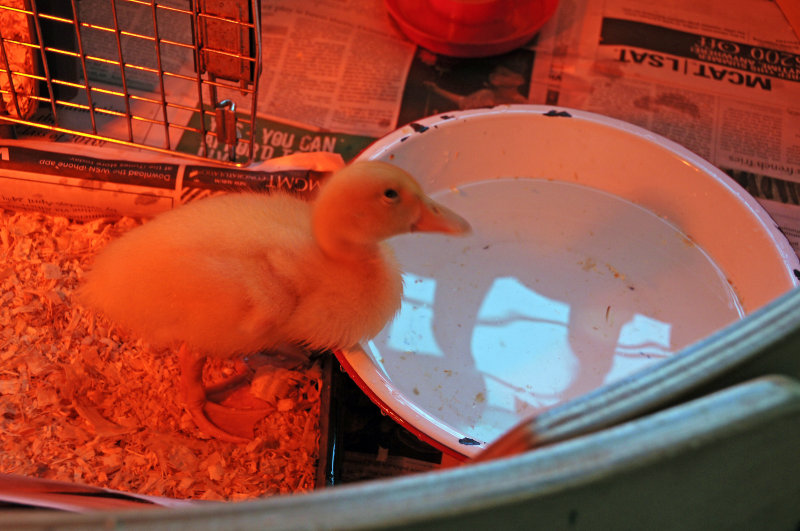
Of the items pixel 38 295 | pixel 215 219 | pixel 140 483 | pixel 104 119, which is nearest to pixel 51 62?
pixel 104 119

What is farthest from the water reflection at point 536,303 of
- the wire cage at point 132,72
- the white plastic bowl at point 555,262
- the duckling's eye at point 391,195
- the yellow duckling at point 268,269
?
the wire cage at point 132,72

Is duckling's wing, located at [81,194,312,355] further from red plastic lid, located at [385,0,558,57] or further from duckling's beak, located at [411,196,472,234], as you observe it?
red plastic lid, located at [385,0,558,57]

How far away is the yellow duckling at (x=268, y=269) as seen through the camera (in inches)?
33.3

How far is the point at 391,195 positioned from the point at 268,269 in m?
0.18

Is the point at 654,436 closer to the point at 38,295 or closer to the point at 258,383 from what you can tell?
the point at 258,383

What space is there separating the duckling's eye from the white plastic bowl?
29 cm

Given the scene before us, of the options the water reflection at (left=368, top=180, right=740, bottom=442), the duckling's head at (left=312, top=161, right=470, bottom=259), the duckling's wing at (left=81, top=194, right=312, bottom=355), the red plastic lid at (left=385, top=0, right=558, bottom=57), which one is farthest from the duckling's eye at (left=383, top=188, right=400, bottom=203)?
the red plastic lid at (left=385, top=0, right=558, bottom=57)

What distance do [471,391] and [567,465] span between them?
0.80m

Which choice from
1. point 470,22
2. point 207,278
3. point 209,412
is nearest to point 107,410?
point 209,412

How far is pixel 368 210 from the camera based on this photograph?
0.86 m

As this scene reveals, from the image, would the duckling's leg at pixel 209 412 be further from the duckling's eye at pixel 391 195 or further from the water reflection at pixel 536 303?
the duckling's eye at pixel 391 195

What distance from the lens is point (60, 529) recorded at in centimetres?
25

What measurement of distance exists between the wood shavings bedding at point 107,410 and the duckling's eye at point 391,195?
0.36 m

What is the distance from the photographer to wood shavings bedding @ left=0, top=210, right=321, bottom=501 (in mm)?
974
